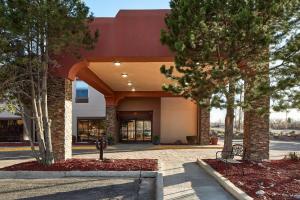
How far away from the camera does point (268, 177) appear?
12492 millimetres

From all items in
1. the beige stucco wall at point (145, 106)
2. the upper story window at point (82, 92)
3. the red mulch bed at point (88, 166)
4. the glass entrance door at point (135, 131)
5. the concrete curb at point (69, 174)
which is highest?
the upper story window at point (82, 92)

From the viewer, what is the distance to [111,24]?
55.8ft

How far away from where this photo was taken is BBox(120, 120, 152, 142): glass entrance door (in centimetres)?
3705

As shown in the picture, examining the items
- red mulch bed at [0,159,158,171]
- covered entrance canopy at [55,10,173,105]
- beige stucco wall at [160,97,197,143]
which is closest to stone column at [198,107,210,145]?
beige stucco wall at [160,97,197,143]

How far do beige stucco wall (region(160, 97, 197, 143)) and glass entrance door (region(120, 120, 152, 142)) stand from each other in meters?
2.81

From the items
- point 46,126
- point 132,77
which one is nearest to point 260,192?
point 46,126

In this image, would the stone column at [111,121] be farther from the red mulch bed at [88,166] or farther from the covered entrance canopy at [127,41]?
the red mulch bed at [88,166]

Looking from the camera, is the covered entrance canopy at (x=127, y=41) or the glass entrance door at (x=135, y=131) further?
the glass entrance door at (x=135, y=131)

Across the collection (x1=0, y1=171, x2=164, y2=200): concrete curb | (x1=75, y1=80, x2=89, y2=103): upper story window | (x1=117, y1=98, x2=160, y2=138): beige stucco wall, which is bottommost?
(x1=0, y1=171, x2=164, y2=200): concrete curb

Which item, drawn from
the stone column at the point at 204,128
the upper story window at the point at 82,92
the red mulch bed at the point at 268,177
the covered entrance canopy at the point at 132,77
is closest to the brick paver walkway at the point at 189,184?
the red mulch bed at the point at 268,177

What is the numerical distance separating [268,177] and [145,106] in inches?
948

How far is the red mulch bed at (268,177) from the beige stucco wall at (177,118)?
17687 mm

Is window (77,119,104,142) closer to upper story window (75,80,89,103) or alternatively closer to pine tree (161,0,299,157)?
upper story window (75,80,89,103)

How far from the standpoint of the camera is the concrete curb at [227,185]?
957 cm
